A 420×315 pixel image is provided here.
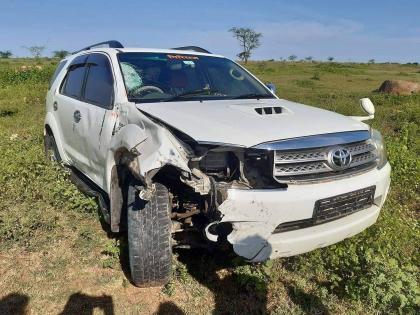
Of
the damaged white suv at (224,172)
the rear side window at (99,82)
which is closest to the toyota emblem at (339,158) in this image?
the damaged white suv at (224,172)

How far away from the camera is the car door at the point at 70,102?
4863 millimetres

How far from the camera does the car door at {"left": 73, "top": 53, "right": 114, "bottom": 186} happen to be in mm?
4023

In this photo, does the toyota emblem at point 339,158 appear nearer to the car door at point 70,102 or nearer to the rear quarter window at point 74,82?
the car door at point 70,102

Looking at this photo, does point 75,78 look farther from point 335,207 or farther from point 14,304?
point 335,207

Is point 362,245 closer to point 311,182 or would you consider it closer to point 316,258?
point 316,258

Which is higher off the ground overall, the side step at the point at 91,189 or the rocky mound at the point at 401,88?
the side step at the point at 91,189

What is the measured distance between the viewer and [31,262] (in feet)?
12.5

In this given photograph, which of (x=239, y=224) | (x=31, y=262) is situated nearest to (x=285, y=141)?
(x=239, y=224)

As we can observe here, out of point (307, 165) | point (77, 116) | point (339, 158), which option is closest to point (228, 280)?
point (307, 165)

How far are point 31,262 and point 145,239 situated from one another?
4.13 ft

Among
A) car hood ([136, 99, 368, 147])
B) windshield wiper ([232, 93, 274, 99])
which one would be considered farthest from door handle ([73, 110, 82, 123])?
windshield wiper ([232, 93, 274, 99])

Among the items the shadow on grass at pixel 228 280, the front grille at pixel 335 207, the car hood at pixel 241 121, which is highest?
the car hood at pixel 241 121

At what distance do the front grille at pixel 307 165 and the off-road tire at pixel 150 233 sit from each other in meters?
0.82

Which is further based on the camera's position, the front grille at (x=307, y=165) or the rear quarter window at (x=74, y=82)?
the rear quarter window at (x=74, y=82)
